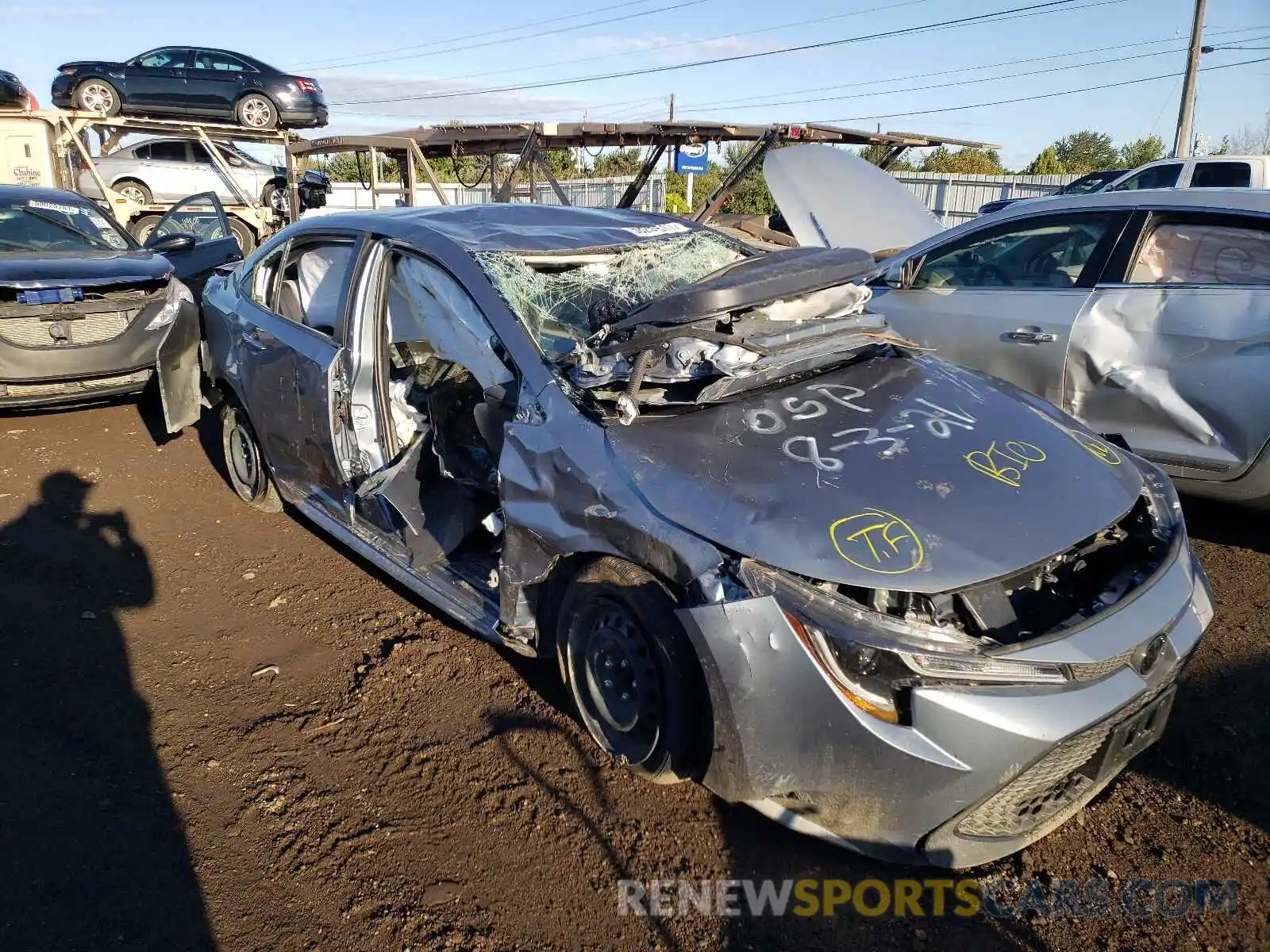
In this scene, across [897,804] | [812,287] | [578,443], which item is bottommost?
[897,804]

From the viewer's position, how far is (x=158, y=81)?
14.4 m

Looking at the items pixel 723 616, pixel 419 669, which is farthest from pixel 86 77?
pixel 723 616

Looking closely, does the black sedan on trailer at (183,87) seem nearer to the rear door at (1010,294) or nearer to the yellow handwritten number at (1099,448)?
the rear door at (1010,294)

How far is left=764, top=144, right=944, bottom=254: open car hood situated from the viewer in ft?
19.2

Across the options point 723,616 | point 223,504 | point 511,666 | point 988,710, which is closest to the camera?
point 988,710

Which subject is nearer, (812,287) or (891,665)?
(891,665)

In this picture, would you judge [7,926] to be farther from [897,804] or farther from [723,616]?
[897,804]

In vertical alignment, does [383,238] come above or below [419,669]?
above

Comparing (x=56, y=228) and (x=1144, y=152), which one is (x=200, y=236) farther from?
(x=1144, y=152)

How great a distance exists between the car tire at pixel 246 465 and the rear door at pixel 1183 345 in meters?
4.21

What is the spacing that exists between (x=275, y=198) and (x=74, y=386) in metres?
10.9

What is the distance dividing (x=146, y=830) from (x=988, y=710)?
93.2 inches

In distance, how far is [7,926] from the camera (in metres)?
2.21

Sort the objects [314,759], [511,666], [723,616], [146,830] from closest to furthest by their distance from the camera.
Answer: [723,616] < [146,830] < [314,759] < [511,666]
